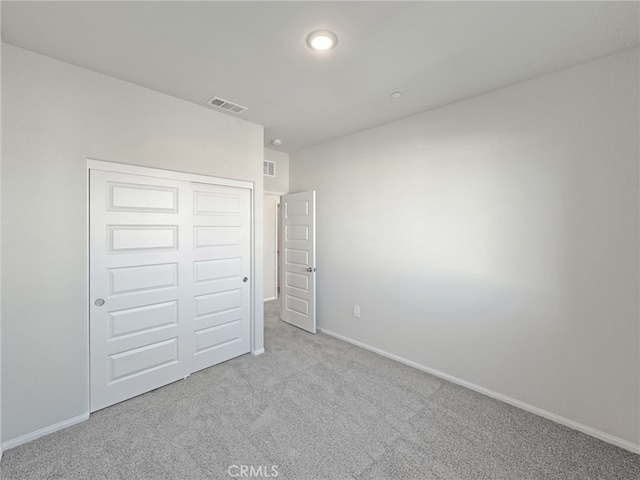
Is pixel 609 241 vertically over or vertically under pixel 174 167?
under

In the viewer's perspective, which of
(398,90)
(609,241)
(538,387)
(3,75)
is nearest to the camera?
(3,75)

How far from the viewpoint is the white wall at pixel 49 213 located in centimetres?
191

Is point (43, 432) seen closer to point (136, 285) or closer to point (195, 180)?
point (136, 285)

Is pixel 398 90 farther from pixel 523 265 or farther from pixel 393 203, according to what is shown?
pixel 523 265

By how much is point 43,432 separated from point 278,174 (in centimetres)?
377

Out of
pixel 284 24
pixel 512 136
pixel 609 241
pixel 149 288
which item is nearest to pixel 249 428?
pixel 149 288

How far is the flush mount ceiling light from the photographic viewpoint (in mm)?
1786

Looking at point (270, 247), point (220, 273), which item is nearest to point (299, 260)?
point (220, 273)

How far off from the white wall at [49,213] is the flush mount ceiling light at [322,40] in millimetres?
1641

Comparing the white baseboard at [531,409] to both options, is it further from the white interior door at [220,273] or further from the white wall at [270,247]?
the white wall at [270,247]

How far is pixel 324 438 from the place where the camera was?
79.5 inches

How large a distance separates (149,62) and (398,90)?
2.06 meters

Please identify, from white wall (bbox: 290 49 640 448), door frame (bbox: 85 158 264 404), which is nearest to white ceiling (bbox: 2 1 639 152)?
white wall (bbox: 290 49 640 448)

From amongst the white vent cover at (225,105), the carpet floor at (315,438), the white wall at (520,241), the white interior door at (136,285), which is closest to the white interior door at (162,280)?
the white interior door at (136,285)
